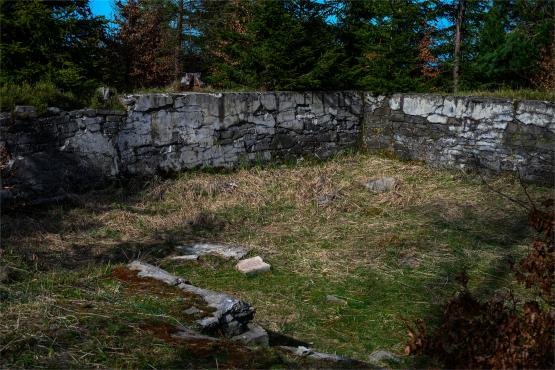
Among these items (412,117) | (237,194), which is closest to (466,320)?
(237,194)

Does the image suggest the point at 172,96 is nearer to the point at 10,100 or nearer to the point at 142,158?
the point at 142,158

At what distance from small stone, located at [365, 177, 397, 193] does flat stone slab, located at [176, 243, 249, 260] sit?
9.10ft

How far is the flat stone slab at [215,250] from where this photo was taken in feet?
18.7

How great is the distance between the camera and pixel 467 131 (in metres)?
8.70

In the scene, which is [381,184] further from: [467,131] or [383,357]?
[383,357]

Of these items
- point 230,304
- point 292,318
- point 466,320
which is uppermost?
point 466,320

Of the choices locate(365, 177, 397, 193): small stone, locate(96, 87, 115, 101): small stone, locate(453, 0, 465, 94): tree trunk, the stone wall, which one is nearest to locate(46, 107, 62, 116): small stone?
the stone wall

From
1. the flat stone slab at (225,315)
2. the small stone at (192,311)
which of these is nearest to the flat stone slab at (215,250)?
the flat stone slab at (225,315)

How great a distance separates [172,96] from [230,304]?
16.6 feet

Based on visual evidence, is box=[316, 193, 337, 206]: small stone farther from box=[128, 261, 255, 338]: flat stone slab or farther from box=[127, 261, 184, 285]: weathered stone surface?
box=[128, 261, 255, 338]: flat stone slab

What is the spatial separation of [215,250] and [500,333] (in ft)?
11.9

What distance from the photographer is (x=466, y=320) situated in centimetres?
271

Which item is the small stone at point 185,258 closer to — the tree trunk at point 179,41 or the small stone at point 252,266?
the small stone at point 252,266

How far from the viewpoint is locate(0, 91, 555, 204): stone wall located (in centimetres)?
705
